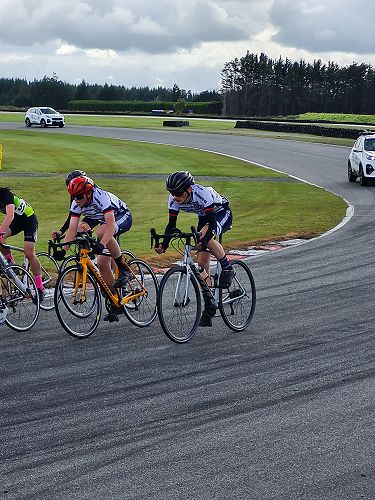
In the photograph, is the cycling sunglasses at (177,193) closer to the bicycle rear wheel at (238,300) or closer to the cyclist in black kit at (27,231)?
the bicycle rear wheel at (238,300)

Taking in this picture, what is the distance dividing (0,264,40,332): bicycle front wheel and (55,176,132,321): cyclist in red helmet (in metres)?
0.81

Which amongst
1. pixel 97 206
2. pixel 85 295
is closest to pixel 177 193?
pixel 97 206

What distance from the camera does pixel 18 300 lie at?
995cm

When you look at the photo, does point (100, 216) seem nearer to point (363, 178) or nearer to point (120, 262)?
point (120, 262)

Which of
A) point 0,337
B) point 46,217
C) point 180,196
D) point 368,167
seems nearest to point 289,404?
point 180,196

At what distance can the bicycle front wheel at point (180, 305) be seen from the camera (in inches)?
357

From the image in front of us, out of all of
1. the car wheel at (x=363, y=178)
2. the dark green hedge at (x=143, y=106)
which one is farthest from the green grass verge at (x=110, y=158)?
the dark green hedge at (x=143, y=106)

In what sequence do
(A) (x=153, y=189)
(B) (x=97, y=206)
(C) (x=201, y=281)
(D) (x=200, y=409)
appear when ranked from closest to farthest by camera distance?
(D) (x=200, y=409) → (C) (x=201, y=281) → (B) (x=97, y=206) → (A) (x=153, y=189)

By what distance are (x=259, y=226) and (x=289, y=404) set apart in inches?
508

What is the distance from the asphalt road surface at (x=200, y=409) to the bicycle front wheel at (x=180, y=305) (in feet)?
0.56

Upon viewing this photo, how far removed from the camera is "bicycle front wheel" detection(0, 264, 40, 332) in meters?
9.88

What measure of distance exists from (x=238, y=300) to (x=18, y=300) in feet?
8.23

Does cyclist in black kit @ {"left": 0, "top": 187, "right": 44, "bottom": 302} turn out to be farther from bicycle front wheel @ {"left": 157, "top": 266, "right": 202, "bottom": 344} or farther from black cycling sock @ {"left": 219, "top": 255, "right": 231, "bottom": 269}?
black cycling sock @ {"left": 219, "top": 255, "right": 231, "bottom": 269}

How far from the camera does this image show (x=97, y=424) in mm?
6594
